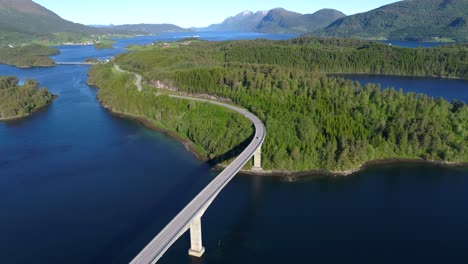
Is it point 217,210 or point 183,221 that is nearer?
point 183,221

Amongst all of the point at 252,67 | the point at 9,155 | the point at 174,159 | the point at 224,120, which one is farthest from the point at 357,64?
the point at 9,155

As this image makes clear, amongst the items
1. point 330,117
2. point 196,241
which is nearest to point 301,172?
point 330,117

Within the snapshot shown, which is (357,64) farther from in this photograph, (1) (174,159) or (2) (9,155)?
(2) (9,155)

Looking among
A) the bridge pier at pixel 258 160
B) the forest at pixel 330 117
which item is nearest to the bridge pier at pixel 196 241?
the bridge pier at pixel 258 160

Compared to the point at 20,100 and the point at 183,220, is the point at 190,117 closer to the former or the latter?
the point at 183,220

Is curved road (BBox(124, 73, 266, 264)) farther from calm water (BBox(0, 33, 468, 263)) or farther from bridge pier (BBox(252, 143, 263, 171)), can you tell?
calm water (BBox(0, 33, 468, 263))

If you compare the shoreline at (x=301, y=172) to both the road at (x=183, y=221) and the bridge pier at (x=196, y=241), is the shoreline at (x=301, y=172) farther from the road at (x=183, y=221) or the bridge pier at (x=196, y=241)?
the bridge pier at (x=196, y=241)
